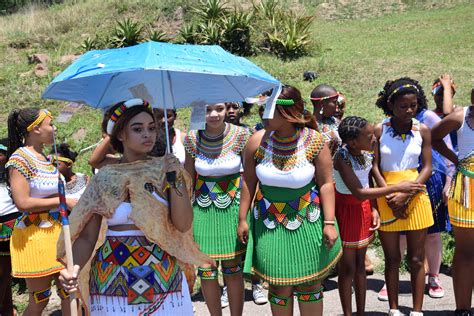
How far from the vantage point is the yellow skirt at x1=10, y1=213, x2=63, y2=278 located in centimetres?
431

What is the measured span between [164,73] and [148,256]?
3.26 ft

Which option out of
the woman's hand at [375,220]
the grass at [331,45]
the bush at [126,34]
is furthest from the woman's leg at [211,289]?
the bush at [126,34]

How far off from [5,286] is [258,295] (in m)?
2.24

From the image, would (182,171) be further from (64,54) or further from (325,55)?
(64,54)

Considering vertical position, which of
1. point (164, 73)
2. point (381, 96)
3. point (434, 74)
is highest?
point (164, 73)

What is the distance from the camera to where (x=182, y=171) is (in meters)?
3.01

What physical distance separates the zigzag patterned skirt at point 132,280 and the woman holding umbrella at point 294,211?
3.70 feet

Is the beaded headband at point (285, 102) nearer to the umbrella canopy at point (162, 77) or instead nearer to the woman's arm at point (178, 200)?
the umbrella canopy at point (162, 77)

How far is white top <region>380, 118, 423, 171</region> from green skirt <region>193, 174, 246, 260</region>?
120 cm

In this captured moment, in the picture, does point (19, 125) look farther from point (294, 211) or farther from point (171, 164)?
point (294, 211)

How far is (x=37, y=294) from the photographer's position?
4.38 meters

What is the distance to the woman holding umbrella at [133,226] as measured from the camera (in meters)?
2.99

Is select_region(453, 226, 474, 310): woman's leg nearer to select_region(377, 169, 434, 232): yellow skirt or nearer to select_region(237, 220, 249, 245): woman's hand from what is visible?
select_region(377, 169, 434, 232): yellow skirt

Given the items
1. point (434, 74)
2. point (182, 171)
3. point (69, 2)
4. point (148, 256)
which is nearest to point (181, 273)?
point (148, 256)
